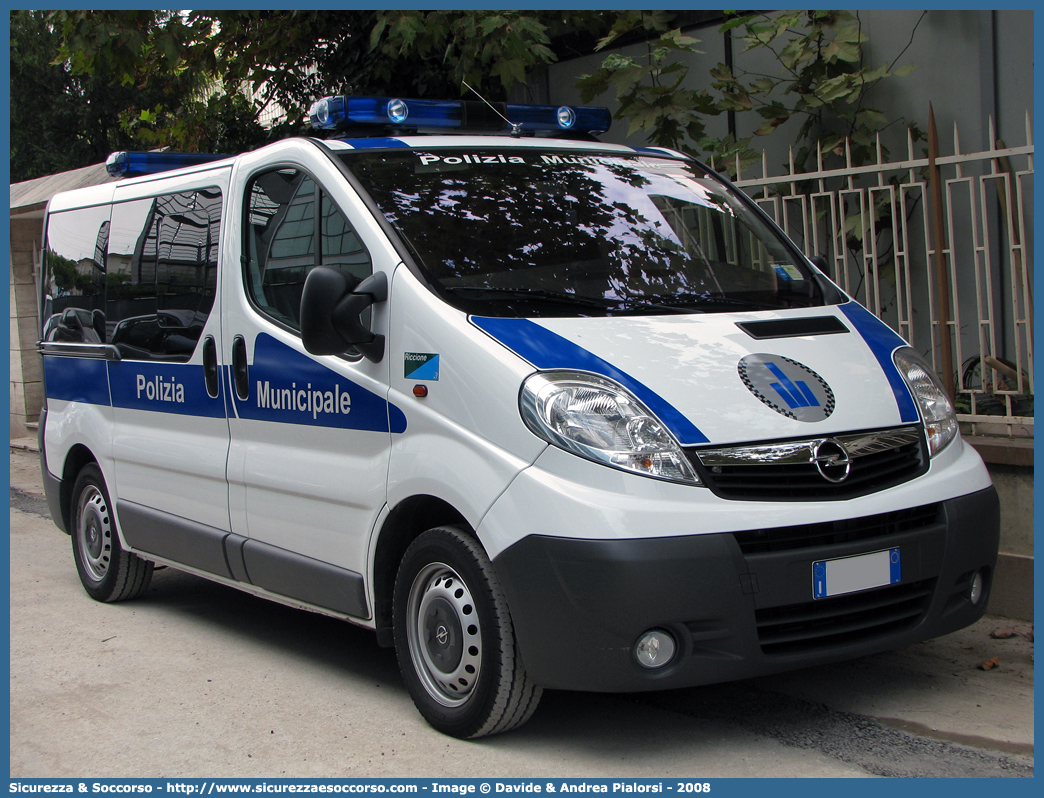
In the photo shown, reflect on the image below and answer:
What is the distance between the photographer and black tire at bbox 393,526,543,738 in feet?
12.2

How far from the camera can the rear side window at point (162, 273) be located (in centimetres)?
526

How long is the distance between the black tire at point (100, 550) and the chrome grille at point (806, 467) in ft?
12.5

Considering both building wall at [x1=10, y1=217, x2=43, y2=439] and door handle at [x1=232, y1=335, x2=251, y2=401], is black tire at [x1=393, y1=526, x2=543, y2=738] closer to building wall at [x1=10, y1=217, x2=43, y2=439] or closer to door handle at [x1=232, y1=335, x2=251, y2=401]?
door handle at [x1=232, y1=335, x2=251, y2=401]

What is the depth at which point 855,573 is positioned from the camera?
364 cm

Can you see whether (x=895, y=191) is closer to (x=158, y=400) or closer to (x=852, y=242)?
(x=852, y=242)

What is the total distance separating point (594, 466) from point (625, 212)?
1491 millimetres

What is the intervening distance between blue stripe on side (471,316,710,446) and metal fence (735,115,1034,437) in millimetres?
2760

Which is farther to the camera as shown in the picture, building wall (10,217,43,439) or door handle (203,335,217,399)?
building wall (10,217,43,439)

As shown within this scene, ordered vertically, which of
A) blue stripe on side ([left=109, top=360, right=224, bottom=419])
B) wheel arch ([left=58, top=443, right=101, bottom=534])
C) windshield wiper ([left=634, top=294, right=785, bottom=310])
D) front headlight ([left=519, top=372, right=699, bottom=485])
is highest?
windshield wiper ([left=634, top=294, right=785, bottom=310])

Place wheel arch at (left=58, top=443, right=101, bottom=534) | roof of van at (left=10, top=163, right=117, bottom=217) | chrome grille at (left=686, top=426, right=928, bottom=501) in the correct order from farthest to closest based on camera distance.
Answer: roof of van at (left=10, top=163, right=117, bottom=217) → wheel arch at (left=58, top=443, right=101, bottom=534) → chrome grille at (left=686, top=426, right=928, bottom=501)

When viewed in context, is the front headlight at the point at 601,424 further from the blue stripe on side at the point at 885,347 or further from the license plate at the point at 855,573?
the blue stripe on side at the point at 885,347

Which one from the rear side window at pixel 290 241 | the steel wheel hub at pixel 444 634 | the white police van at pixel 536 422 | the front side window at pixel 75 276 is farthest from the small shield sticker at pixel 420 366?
the front side window at pixel 75 276

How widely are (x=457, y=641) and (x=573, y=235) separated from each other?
62.3 inches

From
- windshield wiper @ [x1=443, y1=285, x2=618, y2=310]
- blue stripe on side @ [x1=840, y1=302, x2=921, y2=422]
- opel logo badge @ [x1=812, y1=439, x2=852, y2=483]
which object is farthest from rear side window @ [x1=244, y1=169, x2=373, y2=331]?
blue stripe on side @ [x1=840, y1=302, x2=921, y2=422]
